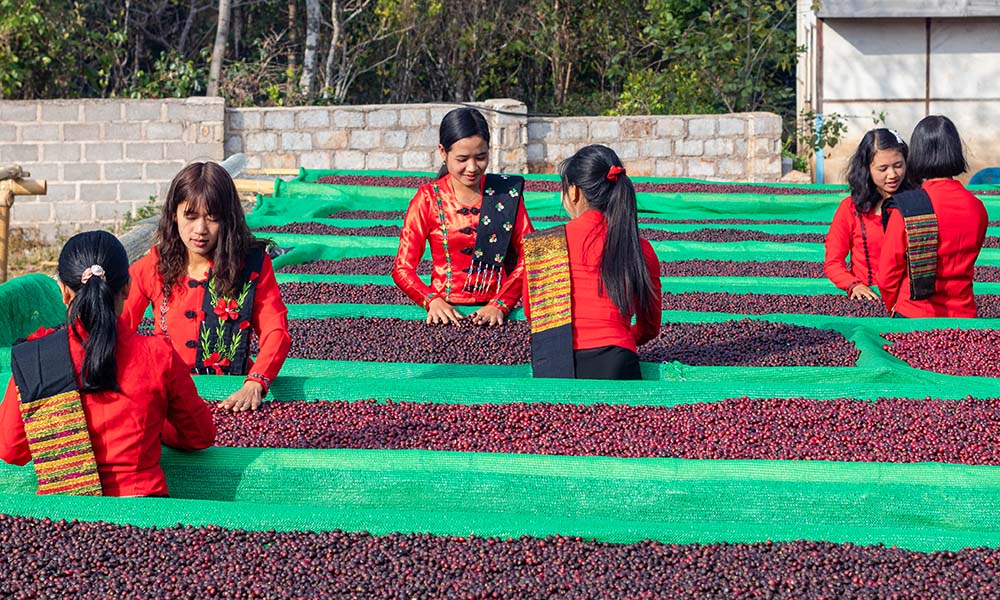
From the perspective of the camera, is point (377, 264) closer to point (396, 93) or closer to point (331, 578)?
point (331, 578)

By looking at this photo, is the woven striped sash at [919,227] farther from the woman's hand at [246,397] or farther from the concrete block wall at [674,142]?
the concrete block wall at [674,142]

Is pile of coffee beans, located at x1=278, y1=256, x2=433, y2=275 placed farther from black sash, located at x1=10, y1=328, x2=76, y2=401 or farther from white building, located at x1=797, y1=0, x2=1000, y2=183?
white building, located at x1=797, y1=0, x2=1000, y2=183

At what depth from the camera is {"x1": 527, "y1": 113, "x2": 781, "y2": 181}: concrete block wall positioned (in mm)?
10781

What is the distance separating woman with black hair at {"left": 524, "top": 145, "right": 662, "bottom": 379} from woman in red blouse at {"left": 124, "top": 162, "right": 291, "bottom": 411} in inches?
29.6

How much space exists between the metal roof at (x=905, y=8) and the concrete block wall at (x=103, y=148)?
571cm

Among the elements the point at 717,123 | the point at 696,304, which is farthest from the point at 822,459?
the point at 717,123

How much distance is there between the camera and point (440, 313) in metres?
4.32

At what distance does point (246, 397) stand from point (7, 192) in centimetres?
361

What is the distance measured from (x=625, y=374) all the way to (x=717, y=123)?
296 inches

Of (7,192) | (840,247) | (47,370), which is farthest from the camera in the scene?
(7,192)

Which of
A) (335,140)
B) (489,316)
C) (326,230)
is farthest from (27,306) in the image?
(335,140)

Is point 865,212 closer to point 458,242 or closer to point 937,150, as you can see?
point 937,150

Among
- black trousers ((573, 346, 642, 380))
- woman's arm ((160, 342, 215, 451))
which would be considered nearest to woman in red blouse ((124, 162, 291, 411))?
woman's arm ((160, 342, 215, 451))

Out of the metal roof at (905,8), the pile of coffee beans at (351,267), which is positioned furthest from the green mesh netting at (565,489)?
the metal roof at (905,8)
